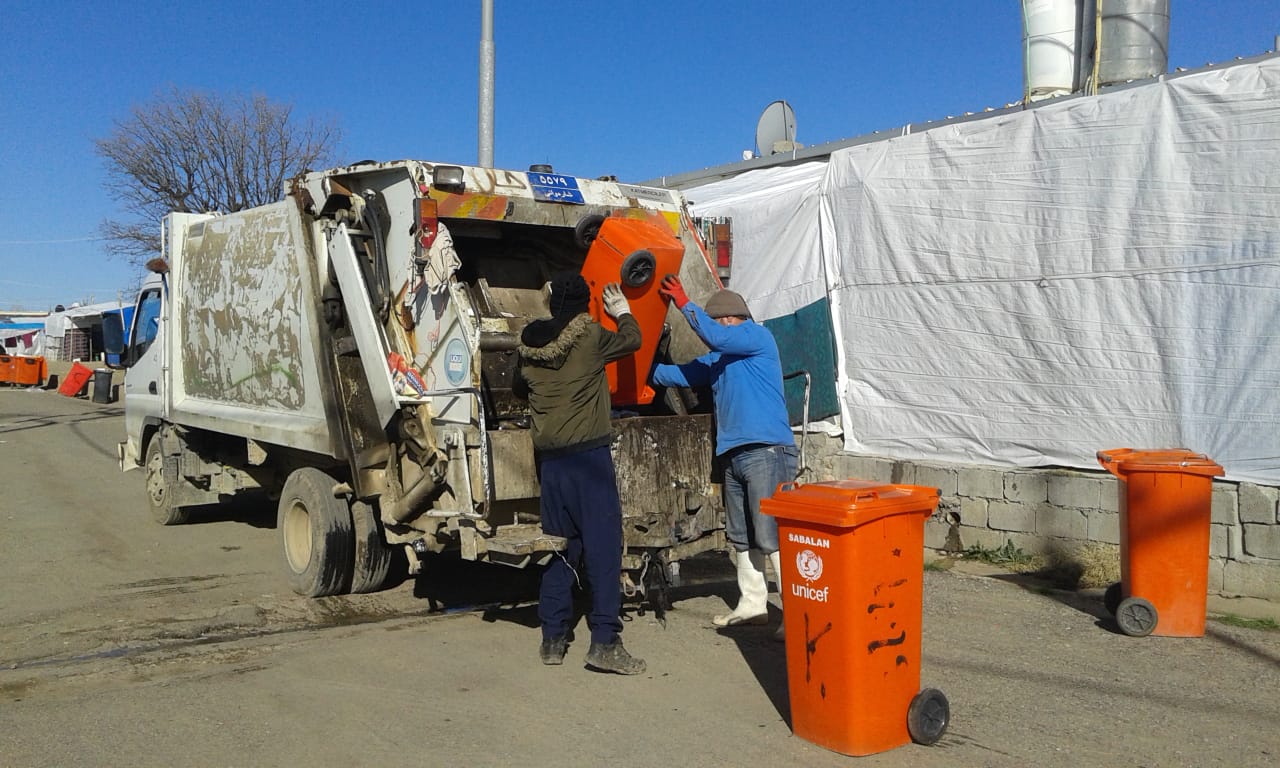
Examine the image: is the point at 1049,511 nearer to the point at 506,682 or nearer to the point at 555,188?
the point at 555,188

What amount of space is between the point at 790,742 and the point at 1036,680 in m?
1.50

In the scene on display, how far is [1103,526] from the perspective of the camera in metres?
6.85

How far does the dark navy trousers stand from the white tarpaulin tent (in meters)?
3.68

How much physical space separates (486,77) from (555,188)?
4.31 m

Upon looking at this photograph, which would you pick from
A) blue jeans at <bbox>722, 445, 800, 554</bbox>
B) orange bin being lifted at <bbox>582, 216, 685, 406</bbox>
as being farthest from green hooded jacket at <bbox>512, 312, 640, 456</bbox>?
blue jeans at <bbox>722, 445, 800, 554</bbox>

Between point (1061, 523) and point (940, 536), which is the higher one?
point (1061, 523)

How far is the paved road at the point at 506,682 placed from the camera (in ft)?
13.2

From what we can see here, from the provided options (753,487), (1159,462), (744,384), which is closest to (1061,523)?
(1159,462)

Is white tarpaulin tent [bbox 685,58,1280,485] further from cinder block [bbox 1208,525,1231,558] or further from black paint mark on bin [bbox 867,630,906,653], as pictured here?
black paint mark on bin [bbox 867,630,906,653]

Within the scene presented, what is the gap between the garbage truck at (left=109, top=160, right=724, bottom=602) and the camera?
5523 mm

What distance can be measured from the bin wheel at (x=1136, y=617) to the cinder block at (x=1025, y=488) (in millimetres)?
1730

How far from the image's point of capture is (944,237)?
25.8ft

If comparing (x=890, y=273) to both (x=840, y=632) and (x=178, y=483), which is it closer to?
(x=840, y=632)

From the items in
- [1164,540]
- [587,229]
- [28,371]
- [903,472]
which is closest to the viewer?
[1164,540]
